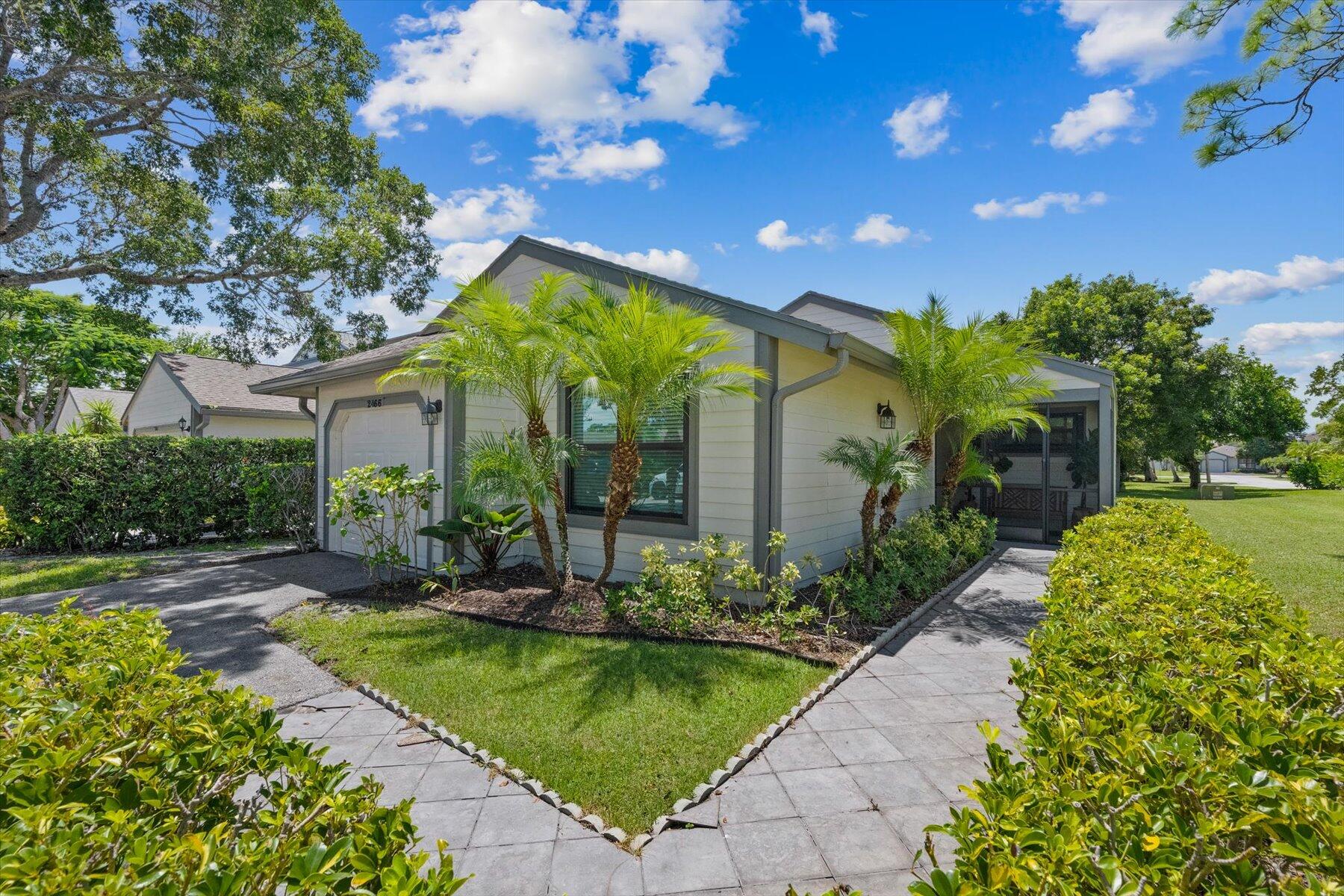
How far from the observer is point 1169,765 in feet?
4.95

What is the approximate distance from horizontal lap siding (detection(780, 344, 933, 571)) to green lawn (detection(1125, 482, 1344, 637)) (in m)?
3.68

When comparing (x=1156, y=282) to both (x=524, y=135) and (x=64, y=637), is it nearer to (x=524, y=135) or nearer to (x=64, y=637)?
(x=524, y=135)

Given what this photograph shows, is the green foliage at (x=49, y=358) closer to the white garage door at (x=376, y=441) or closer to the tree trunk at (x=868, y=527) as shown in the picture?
the white garage door at (x=376, y=441)

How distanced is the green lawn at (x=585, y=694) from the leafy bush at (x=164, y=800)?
166 cm

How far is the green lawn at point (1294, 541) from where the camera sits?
660 centimetres

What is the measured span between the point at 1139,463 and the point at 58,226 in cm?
3878

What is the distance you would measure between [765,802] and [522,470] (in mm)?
3979

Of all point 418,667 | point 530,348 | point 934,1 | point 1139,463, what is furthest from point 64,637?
point 1139,463

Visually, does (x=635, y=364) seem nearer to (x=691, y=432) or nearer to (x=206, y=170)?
(x=691, y=432)

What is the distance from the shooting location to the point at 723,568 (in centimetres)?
607

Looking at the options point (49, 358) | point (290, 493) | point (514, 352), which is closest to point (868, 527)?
point (514, 352)

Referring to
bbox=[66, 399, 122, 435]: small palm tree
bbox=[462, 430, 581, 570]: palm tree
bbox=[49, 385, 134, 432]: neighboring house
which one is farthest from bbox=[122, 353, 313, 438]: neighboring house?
bbox=[462, 430, 581, 570]: palm tree

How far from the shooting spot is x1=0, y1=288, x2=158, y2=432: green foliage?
75.4ft

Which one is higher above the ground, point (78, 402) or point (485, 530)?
point (78, 402)
